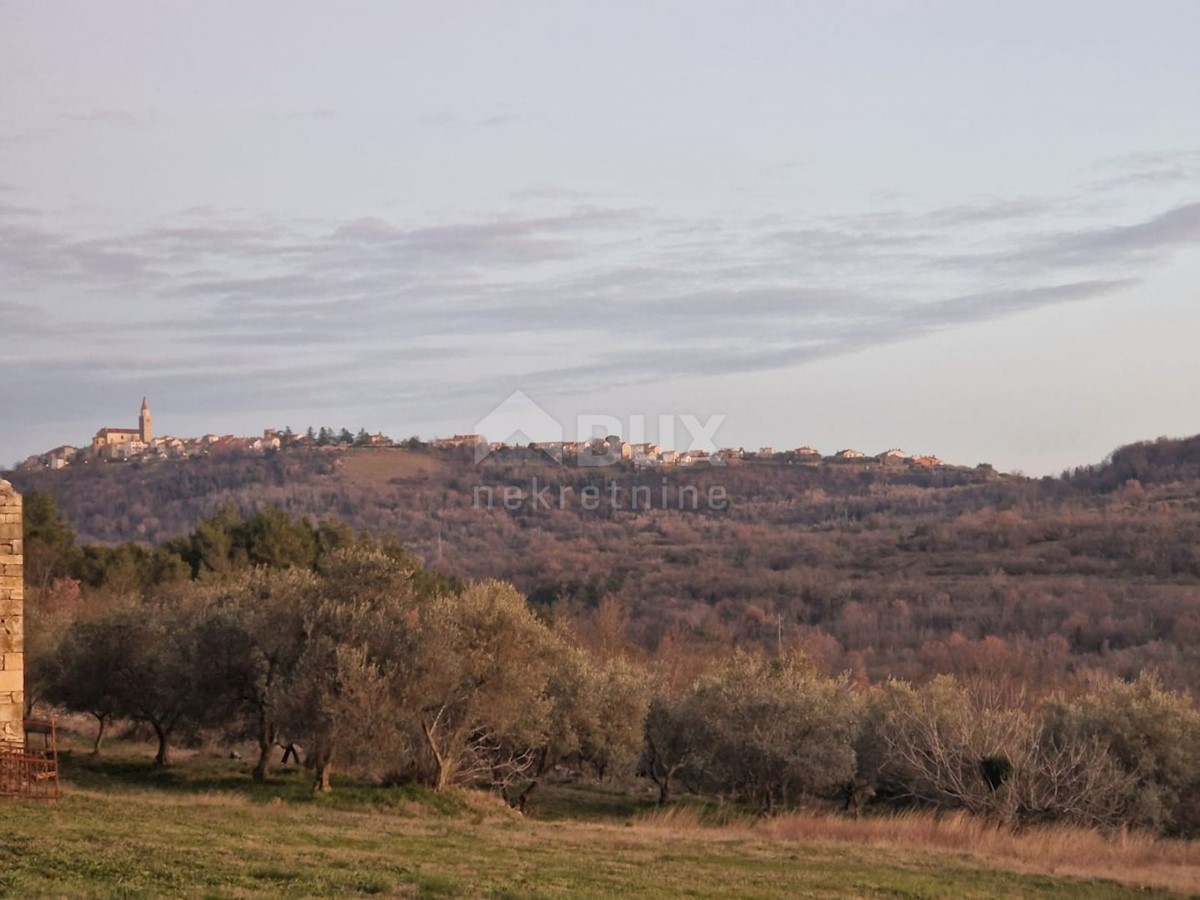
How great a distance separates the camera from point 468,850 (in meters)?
18.0

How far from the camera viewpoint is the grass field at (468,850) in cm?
1318

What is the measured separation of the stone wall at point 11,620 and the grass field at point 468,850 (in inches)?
64.3

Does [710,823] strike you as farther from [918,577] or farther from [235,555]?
[918,577]

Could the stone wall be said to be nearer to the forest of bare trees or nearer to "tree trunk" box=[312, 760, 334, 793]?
the forest of bare trees

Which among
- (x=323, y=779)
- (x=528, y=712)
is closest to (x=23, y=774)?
(x=323, y=779)

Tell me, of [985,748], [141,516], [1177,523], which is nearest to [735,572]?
[1177,523]

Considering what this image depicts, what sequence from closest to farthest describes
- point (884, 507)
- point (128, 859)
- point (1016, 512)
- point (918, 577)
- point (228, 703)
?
point (128, 859) < point (228, 703) < point (918, 577) < point (1016, 512) < point (884, 507)

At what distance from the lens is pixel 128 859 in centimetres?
1327

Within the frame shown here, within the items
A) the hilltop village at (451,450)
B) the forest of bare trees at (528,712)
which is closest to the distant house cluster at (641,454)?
the hilltop village at (451,450)

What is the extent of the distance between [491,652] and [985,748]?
1209cm

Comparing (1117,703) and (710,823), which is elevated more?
(1117,703)

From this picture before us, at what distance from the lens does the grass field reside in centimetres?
1318

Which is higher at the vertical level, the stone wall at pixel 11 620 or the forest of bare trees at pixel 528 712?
the stone wall at pixel 11 620

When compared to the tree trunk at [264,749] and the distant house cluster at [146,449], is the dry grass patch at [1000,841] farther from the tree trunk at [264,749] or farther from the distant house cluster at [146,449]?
the distant house cluster at [146,449]
